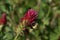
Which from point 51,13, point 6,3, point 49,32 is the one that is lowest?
point 49,32

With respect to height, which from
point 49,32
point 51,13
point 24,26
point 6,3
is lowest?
point 49,32

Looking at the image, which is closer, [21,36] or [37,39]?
[21,36]

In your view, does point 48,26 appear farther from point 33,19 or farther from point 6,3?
point 33,19

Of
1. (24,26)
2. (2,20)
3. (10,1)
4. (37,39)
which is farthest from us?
(10,1)

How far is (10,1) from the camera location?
2531mm

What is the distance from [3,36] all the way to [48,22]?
3.43 ft

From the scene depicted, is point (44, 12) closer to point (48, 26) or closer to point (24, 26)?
point (48, 26)

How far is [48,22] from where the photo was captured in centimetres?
254

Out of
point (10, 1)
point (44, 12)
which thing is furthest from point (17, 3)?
point (44, 12)

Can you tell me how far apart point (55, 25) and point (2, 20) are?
2.93 ft

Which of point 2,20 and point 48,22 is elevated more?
point 2,20

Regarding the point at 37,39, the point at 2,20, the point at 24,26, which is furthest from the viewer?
the point at 37,39

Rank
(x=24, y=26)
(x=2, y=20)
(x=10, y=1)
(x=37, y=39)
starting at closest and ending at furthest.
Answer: (x=24, y=26) < (x=2, y=20) < (x=37, y=39) < (x=10, y=1)

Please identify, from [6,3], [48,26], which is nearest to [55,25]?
[48,26]
